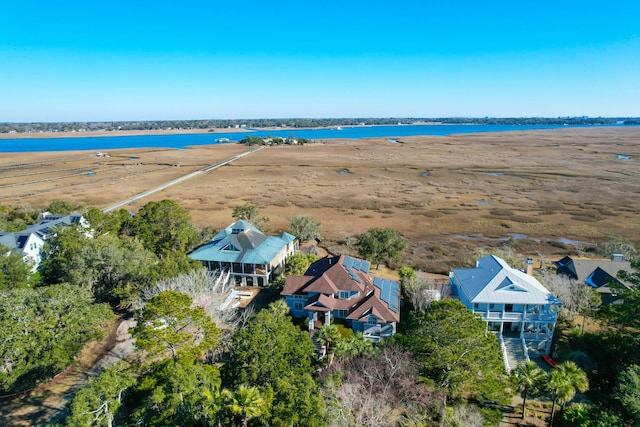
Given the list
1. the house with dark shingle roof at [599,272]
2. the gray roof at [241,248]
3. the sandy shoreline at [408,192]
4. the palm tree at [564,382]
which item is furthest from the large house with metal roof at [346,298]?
the house with dark shingle roof at [599,272]

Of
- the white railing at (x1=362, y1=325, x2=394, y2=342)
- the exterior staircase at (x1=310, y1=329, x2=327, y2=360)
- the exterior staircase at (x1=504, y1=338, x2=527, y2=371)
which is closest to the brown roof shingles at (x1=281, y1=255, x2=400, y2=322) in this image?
the white railing at (x1=362, y1=325, x2=394, y2=342)

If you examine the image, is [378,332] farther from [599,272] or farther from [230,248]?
[599,272]

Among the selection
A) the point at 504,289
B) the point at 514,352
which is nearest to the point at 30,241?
the point at 504,289

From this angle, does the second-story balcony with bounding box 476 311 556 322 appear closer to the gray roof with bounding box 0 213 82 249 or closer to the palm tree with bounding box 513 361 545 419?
the palm tree with bounding box 513 361 545 419

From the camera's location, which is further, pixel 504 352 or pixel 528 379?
pixel 504 352

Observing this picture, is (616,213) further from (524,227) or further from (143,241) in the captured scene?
(143,241)
